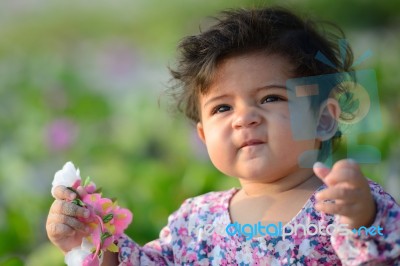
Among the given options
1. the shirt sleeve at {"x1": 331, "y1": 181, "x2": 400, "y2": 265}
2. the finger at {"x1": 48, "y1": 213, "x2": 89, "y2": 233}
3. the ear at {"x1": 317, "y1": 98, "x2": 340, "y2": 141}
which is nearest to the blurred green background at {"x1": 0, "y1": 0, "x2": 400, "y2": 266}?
the ear at {"x1": 317, "y1": 98, "x2": 340, "y2": 141}

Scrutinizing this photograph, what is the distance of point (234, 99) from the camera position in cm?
134

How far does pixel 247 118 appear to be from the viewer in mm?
1291

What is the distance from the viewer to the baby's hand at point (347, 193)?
3.50 feet

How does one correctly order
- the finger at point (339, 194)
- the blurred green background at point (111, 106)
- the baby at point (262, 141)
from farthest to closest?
the blurred green background at point (111, 106)
the baby at point (262, 141)
the finger at point (339, 194)

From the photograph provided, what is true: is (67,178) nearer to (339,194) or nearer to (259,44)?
(259,44)

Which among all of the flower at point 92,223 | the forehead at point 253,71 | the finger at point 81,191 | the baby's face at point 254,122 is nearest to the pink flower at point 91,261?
the flower at point 92,223

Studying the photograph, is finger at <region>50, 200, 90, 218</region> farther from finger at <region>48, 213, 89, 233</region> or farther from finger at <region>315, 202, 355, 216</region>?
finger at <region>315, 202, 355, 216</region>

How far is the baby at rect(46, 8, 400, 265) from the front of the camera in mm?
1290

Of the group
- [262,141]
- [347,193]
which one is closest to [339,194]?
[347,193]

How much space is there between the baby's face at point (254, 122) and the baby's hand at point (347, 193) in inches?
8.1

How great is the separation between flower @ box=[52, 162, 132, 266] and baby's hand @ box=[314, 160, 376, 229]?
463 millimetres

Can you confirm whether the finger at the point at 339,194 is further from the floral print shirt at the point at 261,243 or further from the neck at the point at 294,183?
the neck at the point at 294,183

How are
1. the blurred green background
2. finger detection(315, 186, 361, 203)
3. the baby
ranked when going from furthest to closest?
the blurred green background < the baby < finger detection(315, 186, 361, 203)

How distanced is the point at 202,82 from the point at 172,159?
159 centimetres
